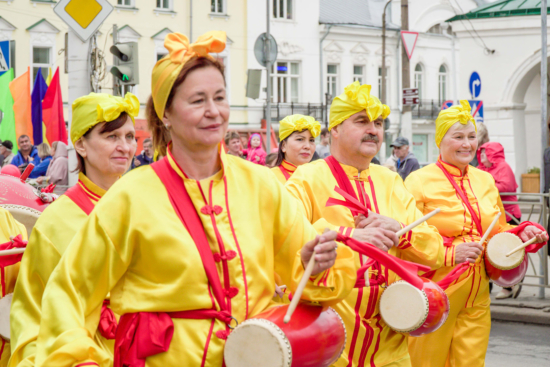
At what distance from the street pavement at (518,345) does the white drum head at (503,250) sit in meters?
1.84

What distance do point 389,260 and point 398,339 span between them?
1242mm

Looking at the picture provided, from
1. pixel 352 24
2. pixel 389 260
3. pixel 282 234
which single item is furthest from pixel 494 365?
pixel 352 24

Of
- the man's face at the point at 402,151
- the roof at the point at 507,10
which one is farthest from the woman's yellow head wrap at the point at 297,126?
the roof at the point at 507,10

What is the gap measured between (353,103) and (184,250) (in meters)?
2.09

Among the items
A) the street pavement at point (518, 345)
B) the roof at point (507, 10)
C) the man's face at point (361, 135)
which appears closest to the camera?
the man's face at point (361, 135)

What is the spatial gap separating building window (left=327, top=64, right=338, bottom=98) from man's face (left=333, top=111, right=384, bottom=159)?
3446cm

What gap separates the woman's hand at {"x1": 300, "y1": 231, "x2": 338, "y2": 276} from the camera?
8.15 feet

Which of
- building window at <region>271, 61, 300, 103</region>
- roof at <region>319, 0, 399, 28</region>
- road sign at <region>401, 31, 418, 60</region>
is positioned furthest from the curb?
roof at <region>319, 0, 399, 28</region>

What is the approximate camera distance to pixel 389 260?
9.80ft

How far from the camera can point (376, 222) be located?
12.4 feet

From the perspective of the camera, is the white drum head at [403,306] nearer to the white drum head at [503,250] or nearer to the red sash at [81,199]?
the red sash at [81,199]

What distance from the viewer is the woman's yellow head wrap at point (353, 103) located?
429cm

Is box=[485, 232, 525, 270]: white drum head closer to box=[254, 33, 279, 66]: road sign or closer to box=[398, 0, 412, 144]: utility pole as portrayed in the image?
box=[254, 33, 279, 66]: road sign

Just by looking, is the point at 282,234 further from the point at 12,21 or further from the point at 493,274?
the point at 12,21
